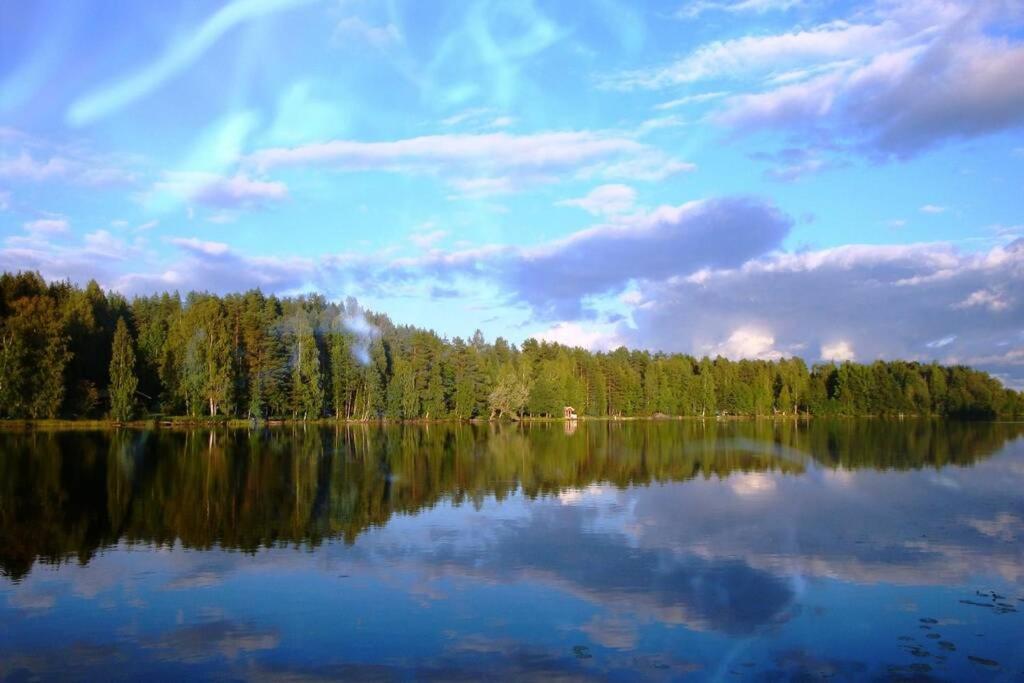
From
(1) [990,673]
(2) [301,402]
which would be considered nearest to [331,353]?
(2) [301,402]

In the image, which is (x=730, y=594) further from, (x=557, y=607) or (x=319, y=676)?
→ (x=319, y=676)

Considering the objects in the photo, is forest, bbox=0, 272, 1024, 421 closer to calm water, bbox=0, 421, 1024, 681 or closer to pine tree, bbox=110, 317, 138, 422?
pine tree, bbox=110, 317, 138, 422

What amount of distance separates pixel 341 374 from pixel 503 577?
9235 centimetres

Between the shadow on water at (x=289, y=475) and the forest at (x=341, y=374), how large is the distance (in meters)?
18.1

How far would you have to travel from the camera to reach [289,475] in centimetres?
3600

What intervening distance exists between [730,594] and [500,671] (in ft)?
20.5

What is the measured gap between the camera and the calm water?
482 inches

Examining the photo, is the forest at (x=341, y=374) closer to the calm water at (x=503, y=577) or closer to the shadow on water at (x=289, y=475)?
the shadow on water at (x=289, y=475)

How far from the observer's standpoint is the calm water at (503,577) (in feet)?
40.2

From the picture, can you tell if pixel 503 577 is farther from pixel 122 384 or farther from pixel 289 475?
pixel 122 384

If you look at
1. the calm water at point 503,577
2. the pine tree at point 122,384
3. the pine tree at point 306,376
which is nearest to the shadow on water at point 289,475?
the calm water at point 503,577

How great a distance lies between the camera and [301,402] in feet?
319

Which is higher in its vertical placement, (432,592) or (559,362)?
(559,362)

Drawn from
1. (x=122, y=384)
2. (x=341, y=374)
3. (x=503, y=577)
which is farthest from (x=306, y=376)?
(x=503, y=577)
